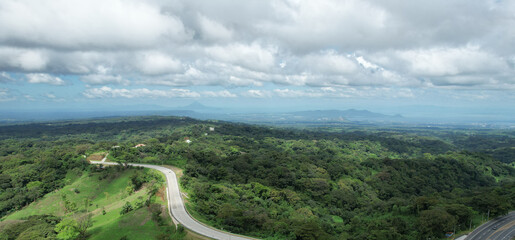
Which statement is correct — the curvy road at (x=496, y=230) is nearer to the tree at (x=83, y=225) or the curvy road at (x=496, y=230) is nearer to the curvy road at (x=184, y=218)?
the curvy road at (x=184, y=218)

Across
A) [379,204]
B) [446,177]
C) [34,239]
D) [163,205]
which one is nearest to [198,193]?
[163,205]

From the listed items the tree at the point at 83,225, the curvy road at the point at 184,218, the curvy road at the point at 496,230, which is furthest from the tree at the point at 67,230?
the curvy road at the point at 496,230

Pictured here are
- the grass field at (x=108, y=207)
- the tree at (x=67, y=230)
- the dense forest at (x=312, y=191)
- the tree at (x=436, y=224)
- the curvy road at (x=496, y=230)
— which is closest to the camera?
the tree at (x=67, y=230)

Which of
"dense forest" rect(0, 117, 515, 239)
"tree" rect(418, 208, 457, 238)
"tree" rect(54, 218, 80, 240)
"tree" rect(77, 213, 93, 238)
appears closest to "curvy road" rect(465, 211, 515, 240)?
"dense forest" rect(0, 117, 515, 239)

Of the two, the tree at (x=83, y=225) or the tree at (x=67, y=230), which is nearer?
the tree at (x=67, y=230)

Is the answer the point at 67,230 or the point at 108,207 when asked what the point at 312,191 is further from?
the point at 67,230

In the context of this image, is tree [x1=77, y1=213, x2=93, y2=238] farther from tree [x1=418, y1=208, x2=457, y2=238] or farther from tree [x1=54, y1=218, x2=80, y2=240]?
tree [x1=418, y1=208, x2=457, y2=238]
